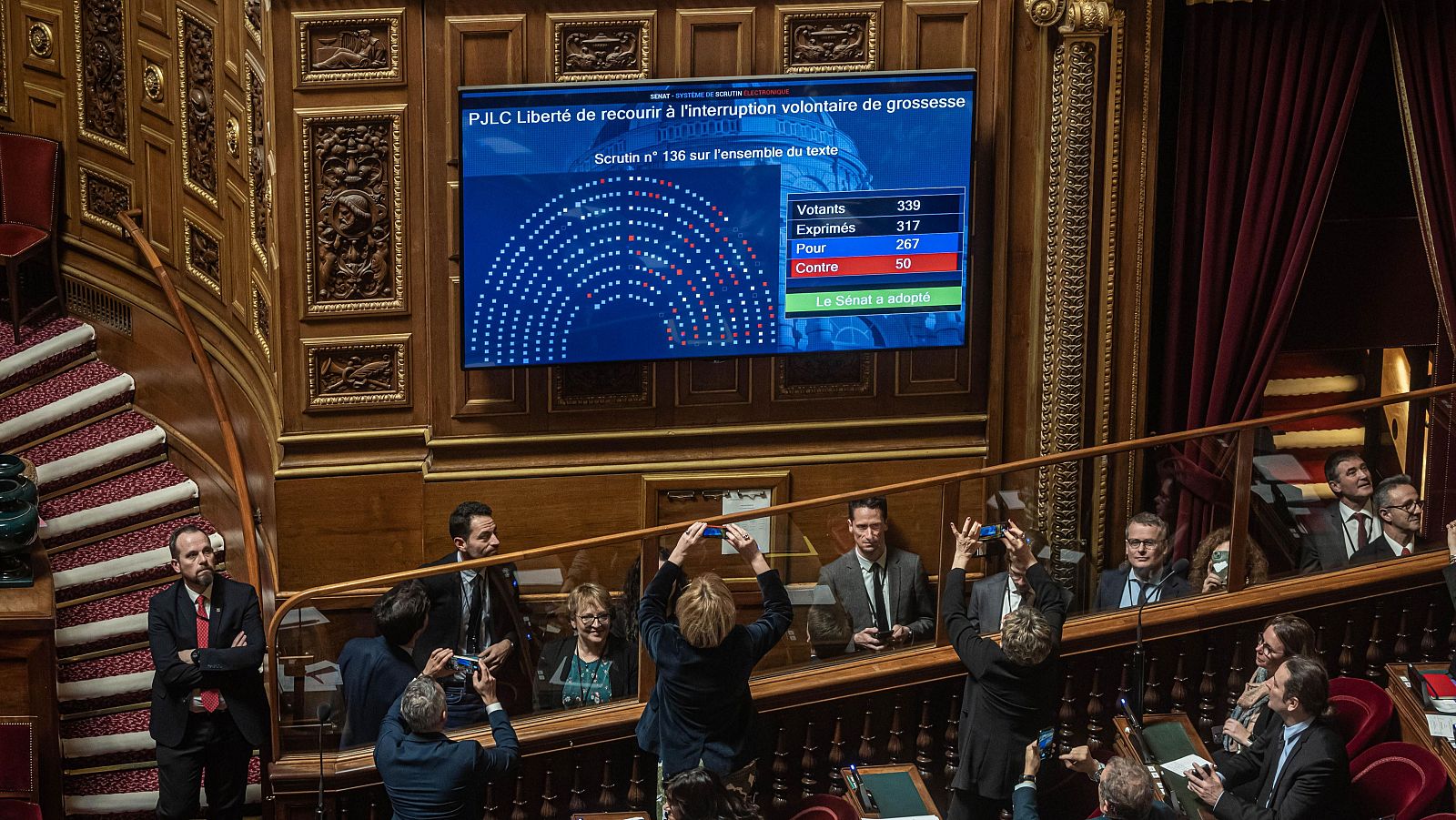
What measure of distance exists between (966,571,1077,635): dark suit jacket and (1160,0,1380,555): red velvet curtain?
191cm

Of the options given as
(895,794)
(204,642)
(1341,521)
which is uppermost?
(1341,521)

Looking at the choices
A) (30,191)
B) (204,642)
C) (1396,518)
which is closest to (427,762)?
(204,642)

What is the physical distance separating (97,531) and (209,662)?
188 cm

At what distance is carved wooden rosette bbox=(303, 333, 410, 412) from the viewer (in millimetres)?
7324

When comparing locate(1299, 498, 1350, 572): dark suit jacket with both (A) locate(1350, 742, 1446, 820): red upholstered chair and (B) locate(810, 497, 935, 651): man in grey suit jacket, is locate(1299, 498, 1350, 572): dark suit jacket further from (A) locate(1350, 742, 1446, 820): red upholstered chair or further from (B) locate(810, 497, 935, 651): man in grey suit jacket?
(B) locate(810, 497, 935, 651): man in grey suit jacket

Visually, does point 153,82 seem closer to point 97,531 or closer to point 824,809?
point 97,531

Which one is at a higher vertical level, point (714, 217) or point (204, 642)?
point (714, 217)

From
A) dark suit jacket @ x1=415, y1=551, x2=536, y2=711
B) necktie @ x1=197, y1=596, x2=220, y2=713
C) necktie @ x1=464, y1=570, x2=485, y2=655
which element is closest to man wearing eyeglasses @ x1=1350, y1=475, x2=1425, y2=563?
dark suit jacket @ x1=415, y1=551, x2=536, y2=711

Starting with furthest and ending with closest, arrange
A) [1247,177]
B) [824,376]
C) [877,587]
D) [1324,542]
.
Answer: [1247,177] → [824,376] → [1324,542] → [877,587]

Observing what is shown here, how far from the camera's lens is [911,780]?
6.44 meters

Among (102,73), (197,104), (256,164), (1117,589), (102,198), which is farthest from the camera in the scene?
(102,198)

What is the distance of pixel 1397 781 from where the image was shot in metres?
5.92

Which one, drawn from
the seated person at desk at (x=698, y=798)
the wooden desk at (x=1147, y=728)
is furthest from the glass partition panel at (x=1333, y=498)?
the seated person at desk at (x=698, y=798)

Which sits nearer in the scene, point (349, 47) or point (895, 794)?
point (895, 794)
